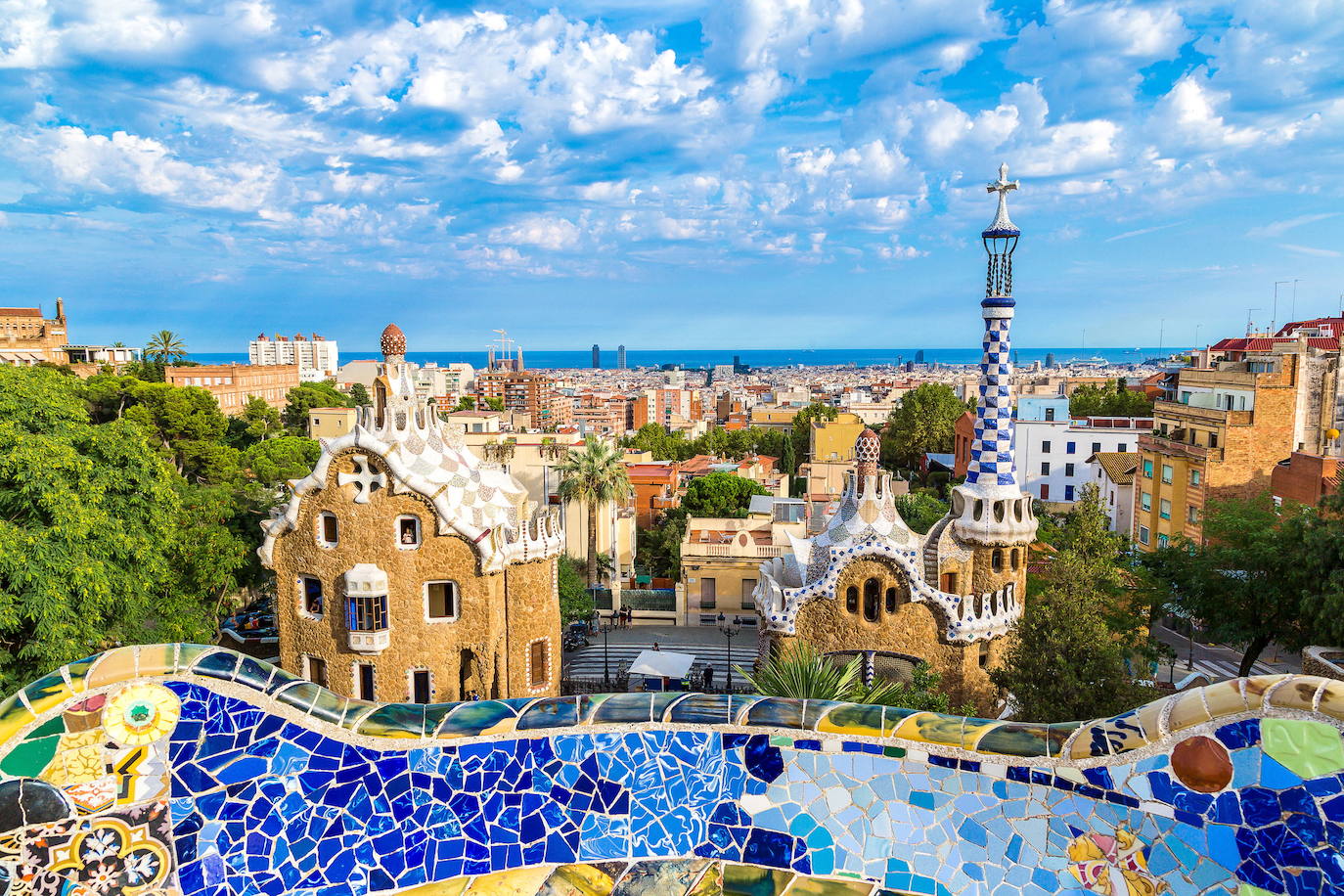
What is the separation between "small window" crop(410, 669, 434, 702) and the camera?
20.0m

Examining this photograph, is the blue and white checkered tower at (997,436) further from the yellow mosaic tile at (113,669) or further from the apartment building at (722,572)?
the yellow mosaic tile at (113,669)

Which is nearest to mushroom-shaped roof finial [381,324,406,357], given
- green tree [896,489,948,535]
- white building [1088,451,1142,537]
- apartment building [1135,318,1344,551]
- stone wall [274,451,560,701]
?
stone wall [274,451,560,701]

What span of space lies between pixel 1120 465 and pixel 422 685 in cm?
3753

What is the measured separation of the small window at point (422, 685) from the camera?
19953 mm

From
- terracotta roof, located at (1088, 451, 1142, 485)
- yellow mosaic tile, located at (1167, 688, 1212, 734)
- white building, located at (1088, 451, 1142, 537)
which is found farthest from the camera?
terracotta roof, located at (1088, 451, 1142, 485)

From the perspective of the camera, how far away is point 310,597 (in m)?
20.2

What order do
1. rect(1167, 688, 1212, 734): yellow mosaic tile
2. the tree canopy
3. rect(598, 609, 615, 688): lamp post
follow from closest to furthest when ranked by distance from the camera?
rect(1167, 688, 1212, 734): yellow mosaic tile, rect(598, 609, 615, 688): lamp post, the tree canopy

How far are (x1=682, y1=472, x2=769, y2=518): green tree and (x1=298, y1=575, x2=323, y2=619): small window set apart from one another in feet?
78.8

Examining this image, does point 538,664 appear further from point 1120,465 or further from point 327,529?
point 1120,465

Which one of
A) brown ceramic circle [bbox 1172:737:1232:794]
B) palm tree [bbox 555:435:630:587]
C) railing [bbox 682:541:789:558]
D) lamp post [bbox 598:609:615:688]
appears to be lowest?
→ lamp post [bbox 598:609:615:688]

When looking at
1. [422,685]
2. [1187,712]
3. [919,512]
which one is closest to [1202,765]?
[1187,712]

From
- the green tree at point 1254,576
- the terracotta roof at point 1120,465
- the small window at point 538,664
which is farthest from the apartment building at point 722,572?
the terracotta roof at point 1120,465

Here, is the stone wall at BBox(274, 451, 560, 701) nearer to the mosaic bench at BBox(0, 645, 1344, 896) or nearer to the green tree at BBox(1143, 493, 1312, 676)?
the mosaic bench at BBox(0, 645, 1344, 896)

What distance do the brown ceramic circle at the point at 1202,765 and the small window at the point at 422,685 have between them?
54.3 feet
